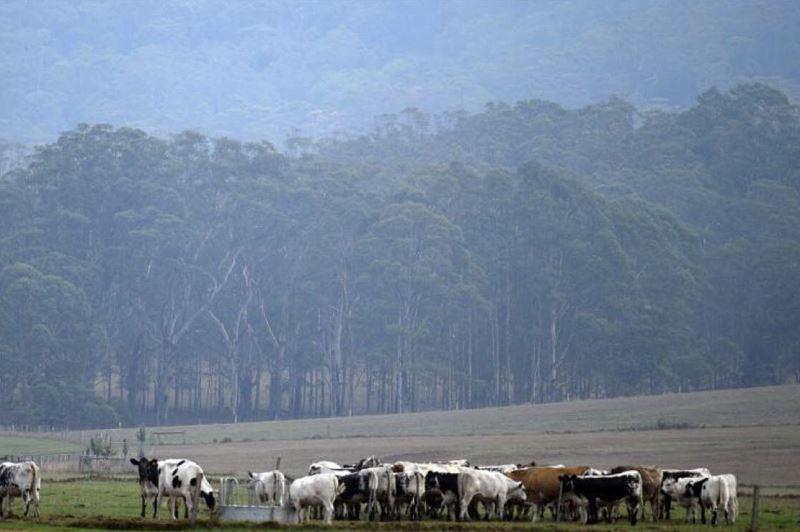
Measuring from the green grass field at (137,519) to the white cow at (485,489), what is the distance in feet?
4.13

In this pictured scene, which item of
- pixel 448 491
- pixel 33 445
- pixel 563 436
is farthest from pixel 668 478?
pixel 33 445

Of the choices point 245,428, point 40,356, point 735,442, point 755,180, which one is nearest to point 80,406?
point 40,356

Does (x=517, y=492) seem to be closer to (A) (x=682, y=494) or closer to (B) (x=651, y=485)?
(B) (x=651, y=485)

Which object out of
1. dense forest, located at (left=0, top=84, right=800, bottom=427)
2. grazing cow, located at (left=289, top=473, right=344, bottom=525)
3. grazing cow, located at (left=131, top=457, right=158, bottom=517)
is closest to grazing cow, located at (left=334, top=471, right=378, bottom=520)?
grazing cow, located at (left=289, top=473, right=344, bottom=525)

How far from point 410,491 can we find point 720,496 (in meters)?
7.03

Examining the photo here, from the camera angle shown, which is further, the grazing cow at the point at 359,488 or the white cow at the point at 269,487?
the white cow at the point at 269,487

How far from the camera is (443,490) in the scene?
34.3 m

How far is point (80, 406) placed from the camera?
108 metres

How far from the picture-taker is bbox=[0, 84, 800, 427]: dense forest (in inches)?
4530

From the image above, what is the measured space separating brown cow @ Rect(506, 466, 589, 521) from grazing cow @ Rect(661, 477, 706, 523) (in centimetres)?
232

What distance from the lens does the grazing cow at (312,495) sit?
32656 millimetres

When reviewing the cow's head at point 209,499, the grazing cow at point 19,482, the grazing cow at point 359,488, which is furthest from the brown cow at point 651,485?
the grazing cow at point 19,482

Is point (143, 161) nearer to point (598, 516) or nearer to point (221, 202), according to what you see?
point (221, 202)

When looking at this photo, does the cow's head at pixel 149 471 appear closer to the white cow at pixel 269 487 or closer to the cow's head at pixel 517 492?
the white cow at pixel 269 487
